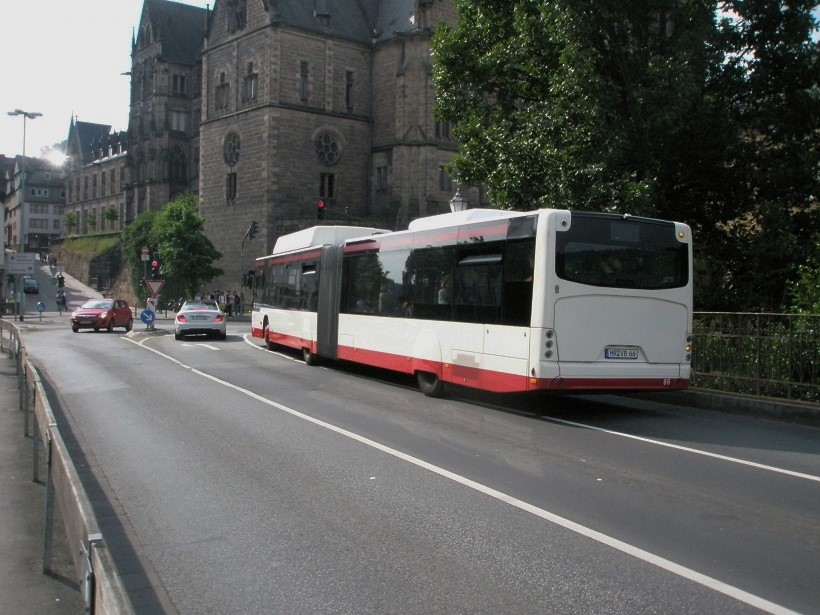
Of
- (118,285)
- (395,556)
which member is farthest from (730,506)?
(118,285)

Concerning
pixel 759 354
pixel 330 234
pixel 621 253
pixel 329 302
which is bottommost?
pixel 759 354

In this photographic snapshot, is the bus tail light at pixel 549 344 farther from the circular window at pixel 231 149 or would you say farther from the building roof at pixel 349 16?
the circular window at pixel 231 149

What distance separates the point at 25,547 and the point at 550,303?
7603 millimetres

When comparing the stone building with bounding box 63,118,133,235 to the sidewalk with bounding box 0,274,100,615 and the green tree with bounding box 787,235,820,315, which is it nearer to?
the green tree with bounding box 787,235,820,315

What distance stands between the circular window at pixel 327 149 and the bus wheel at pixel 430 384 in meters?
46.0

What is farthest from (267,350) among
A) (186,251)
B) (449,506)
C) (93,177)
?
(93,177)

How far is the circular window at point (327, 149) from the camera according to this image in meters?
60.3

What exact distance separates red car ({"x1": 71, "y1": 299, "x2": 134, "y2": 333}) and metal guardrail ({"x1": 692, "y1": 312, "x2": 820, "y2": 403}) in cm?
2861

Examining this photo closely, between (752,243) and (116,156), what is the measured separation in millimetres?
99606

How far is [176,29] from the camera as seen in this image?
88875 millimetres

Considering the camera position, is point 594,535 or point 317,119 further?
point 317,119

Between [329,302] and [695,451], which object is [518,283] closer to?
[695,451]

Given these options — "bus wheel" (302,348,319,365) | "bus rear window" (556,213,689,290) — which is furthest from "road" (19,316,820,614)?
"bus wheel" (302,348,319,365)

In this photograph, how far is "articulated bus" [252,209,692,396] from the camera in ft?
40.8
